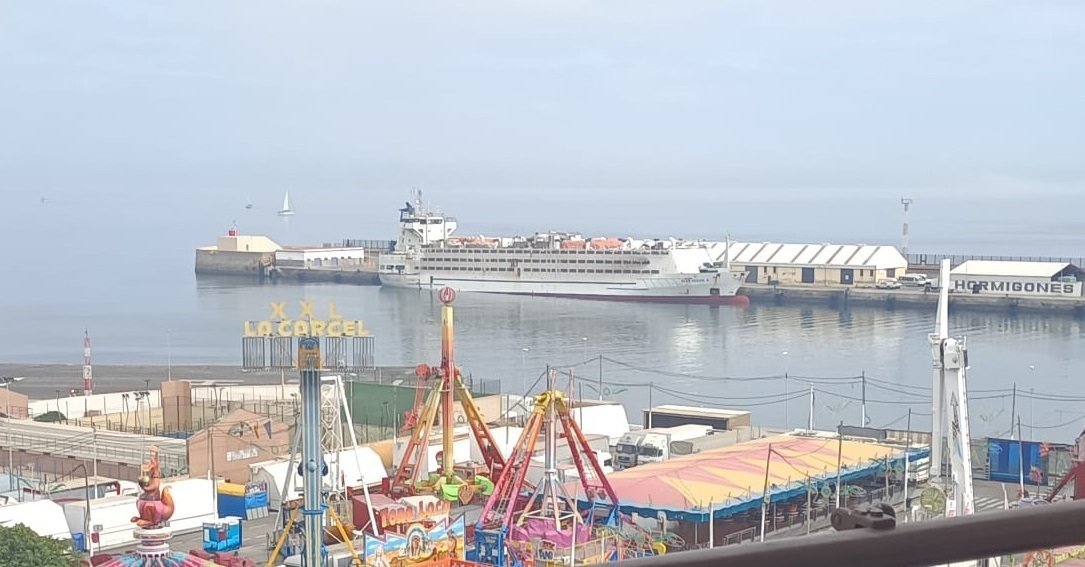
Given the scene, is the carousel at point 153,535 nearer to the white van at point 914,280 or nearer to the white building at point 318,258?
the white van at point 914,280

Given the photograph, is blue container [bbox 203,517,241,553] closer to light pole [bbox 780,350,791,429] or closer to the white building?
light pole [bbox 780,350,791,429]

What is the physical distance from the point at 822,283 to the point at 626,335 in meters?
7.15

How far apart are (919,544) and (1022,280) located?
25.4 metres

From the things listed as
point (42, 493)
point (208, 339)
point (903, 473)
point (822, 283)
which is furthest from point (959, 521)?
point (822, 283)

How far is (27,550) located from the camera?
5238 mm

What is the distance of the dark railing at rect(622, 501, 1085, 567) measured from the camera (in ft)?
1.48

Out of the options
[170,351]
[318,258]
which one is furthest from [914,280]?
[318,258]

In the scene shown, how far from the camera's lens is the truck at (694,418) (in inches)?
432

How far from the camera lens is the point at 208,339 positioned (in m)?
21.7

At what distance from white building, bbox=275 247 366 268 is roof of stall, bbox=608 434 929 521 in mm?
25819

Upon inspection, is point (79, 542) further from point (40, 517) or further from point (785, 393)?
point (785, 393)

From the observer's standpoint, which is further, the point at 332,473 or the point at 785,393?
the point at 785,393

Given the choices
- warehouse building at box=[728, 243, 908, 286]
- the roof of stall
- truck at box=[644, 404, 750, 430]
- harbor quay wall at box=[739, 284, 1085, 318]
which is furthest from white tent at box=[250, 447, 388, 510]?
warehouse building at box=[728, 243, 908, 286]

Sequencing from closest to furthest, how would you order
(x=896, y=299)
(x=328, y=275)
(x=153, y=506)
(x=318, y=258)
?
1. (x=153, y=506)
2. (x=896, y=299)
3. (x=328, y=275)
4. (x=318, y=258)
